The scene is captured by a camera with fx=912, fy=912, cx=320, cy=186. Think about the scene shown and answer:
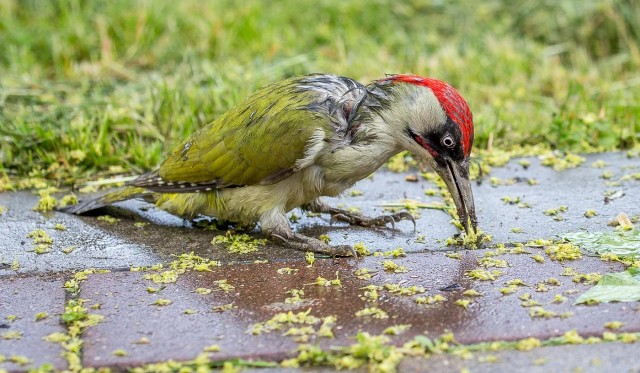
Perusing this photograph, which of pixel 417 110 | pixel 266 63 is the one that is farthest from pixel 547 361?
pixel 266 63

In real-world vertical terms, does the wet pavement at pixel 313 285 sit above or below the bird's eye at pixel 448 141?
below

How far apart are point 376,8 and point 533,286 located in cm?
592

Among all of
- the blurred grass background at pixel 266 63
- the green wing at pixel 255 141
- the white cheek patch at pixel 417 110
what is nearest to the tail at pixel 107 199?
the green wing at pixel 255 141

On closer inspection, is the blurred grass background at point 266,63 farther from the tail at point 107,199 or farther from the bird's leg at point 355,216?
the bird's leg at point 355,216

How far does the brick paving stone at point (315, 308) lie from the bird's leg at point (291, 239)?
0.07 metres

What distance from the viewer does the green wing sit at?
431cm

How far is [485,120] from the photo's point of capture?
6.09 meters

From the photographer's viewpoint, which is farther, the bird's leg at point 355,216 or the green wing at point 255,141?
the bird's leg at point 355,216

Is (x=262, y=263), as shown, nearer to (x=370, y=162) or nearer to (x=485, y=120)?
(x=370, y=162)

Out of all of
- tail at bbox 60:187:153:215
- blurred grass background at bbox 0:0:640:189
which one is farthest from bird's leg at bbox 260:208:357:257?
blurred grass background at bbox 0:0:640:189

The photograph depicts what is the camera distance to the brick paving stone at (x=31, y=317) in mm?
2998

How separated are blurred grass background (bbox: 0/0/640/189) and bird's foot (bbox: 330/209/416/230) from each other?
1470mm

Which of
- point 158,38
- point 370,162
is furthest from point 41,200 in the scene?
point 158,38

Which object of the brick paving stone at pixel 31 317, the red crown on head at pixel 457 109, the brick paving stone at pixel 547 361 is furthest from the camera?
the red crown on head at pixel 457 109
